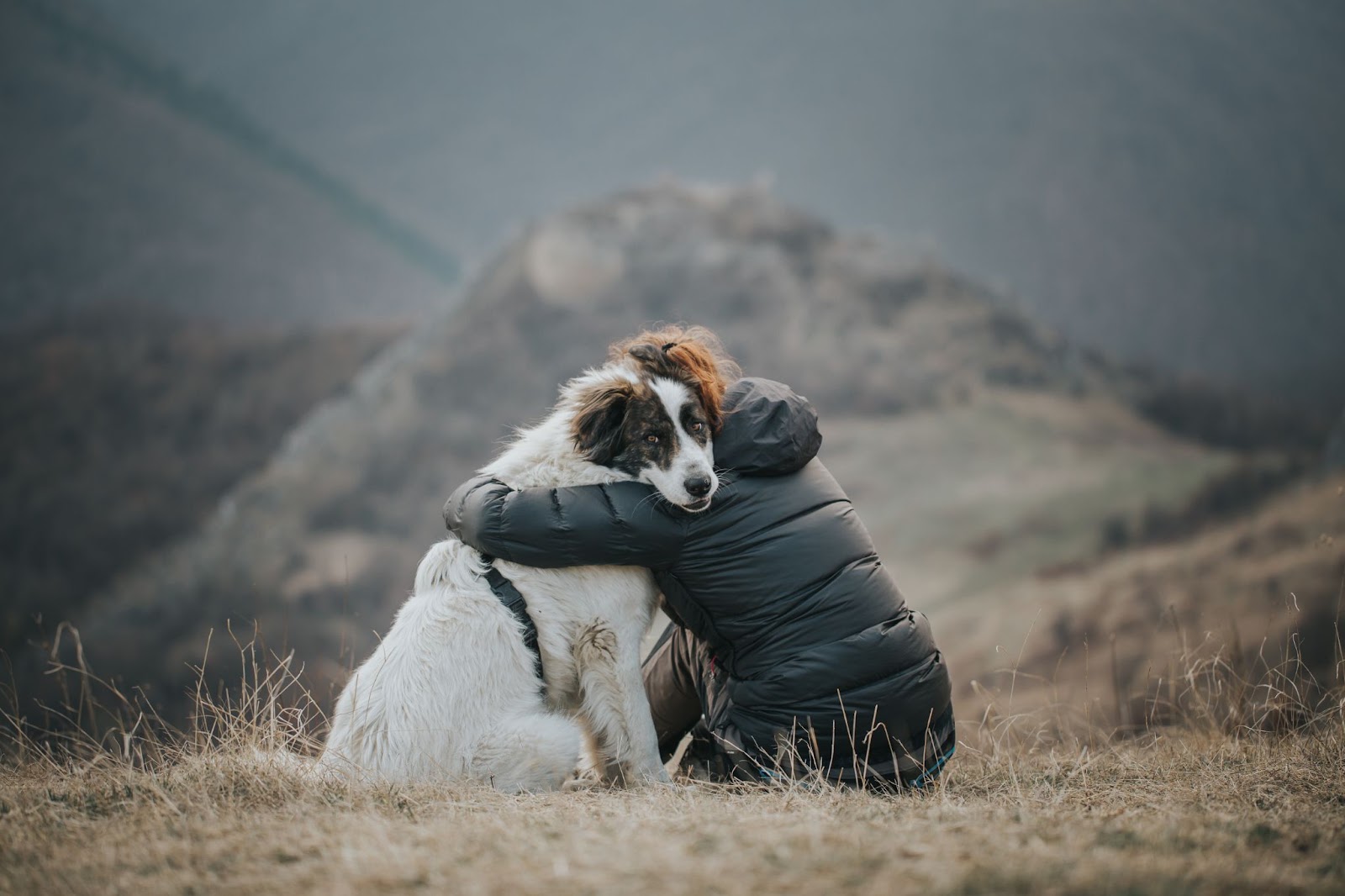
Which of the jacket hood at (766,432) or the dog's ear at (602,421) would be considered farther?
the dog's ear at (602,421)

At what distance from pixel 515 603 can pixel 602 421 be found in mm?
792

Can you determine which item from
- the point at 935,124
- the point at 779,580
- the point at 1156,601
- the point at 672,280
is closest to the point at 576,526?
the point at 779,580

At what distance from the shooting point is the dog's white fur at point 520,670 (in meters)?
2.97

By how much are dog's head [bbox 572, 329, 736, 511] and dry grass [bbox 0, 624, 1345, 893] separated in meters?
1.25

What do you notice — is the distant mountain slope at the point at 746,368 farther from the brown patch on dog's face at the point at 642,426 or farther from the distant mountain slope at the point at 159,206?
the distant mountain slope at the point at 159,206

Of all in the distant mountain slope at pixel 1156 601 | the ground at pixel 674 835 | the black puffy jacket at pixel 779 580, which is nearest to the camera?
the ground at pixel 674 835

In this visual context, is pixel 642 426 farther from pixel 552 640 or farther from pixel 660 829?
pixel 660 829

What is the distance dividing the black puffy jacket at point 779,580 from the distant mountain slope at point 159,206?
65.3 m

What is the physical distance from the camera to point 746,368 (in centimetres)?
3078

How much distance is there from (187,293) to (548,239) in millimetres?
41315

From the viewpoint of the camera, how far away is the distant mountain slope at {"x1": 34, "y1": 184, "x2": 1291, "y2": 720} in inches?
944

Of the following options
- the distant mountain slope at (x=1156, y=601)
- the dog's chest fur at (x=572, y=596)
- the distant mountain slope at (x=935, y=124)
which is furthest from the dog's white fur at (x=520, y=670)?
the distant mountain slope at (x=935, y=124)

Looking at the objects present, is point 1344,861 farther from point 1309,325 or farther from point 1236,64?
point 1236,64

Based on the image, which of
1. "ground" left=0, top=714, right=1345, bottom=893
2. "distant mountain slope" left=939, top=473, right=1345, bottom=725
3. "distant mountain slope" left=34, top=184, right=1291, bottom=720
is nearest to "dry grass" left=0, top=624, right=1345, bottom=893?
"ground" left=0, top=714, right=1345, bottom=893
